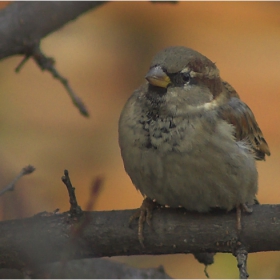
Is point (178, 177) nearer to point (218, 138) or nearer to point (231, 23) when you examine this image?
point (218, 138)

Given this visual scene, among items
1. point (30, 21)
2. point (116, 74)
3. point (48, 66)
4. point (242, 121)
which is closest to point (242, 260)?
point (242, 121)

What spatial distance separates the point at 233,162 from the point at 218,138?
0.27 feet

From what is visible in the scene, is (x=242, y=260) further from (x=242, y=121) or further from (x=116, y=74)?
(x=116, y=74)

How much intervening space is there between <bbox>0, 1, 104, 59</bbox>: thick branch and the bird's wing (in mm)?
537

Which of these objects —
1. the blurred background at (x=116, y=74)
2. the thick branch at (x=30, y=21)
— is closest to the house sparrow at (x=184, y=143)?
the thick branch at (x=30, y=21)

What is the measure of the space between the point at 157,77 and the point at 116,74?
5.38 ft

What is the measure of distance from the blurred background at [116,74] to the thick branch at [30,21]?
150 centimetres

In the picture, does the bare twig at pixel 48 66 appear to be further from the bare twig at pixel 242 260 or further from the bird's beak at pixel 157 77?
the bare twig at pixel 242 260

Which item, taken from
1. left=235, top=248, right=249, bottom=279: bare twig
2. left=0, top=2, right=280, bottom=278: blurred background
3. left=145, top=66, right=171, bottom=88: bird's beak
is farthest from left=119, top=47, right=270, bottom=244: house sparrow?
left=0, top=2, right=280, bottom=278: blurred background

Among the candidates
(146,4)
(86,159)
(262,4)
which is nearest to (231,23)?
(262,4)

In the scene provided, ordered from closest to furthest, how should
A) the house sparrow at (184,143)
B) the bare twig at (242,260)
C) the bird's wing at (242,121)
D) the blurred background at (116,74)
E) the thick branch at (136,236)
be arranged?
the bare twig at (242,260) < the thick branch at (136,236) < the house sparrow at (184,143) < the bird's wing at (242,121) < the blurred background at (116,74)

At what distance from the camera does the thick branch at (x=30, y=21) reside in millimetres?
1753

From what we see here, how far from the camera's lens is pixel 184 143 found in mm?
→ 1874

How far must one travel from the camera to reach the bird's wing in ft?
6.59
